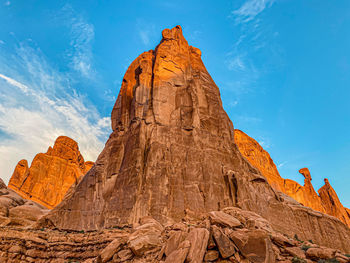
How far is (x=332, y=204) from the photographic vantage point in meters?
90.5

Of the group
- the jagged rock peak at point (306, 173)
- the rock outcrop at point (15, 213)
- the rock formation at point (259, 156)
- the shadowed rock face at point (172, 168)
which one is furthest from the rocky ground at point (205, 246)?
the jagged rock peak at point (306, 173)

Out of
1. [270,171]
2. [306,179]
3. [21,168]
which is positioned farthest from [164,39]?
[306,179]

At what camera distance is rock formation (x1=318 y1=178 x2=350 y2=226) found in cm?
8838

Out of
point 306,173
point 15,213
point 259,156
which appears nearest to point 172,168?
point 15,213

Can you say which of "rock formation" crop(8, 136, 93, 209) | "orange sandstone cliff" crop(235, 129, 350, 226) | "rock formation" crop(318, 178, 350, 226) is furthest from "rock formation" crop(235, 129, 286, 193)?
"rock formation" crop(8, 136, 93, 209)

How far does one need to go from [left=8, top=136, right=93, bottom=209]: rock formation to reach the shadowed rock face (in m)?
40.0

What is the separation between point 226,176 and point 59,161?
62.9 meters

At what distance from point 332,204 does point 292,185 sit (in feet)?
62.2

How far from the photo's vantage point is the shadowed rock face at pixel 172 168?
28.3 metres

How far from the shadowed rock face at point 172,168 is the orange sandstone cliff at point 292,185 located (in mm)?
31799

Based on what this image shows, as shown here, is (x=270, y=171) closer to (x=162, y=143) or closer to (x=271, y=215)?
(x=271, y=215)

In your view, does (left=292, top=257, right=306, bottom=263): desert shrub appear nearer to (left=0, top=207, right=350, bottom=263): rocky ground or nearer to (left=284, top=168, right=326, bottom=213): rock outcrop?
(left=0, top=207, right=350, bottom=263): rocky ground

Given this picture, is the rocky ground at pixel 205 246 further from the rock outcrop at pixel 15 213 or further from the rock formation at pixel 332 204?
the rock formation at pixel 332 204

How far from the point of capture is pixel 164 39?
43.8 m
